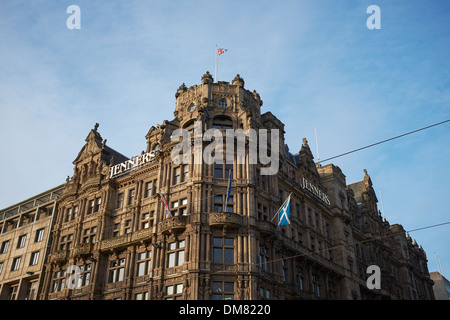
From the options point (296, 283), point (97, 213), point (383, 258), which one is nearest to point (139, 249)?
point (97, 213)

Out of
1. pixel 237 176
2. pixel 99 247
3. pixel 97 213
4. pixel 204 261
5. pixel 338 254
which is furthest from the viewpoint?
pixel 338 254

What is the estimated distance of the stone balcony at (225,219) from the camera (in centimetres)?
4588

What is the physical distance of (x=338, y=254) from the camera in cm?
6450

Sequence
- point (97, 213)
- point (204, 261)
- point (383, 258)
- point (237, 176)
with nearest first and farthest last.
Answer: point (204, 261)
point (237, 176)
point (97, 213)
point (383, 258)

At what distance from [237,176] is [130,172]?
15939mm

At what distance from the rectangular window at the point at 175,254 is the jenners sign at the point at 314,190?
72.5 feet

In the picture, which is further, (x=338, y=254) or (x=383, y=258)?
(x=383, y=258)

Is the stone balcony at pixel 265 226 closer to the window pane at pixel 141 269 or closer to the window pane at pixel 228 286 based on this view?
the window pane at pixel 228 286

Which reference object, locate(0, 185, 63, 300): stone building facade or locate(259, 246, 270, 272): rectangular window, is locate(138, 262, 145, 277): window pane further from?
locate(0, 185, 63, 300): stone building facade

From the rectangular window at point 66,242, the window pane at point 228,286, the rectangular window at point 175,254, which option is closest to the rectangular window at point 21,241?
the rectangular window at point 66,242

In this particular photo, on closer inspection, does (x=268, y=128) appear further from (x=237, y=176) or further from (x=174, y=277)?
(x=174, y=277)

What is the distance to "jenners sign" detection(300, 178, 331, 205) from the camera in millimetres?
63372

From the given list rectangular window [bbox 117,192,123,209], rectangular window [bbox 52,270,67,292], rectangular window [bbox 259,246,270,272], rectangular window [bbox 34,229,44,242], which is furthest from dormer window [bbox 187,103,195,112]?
rectangular window [bbox 34,229,44,242]

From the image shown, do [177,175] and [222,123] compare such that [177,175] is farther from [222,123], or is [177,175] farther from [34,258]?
[34,258]
